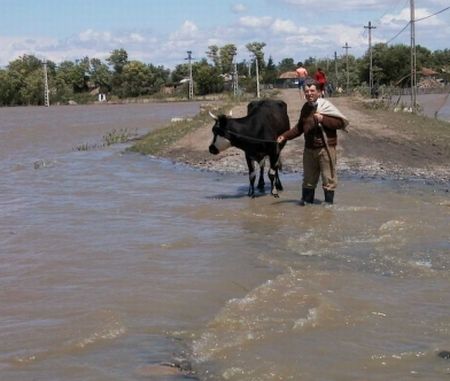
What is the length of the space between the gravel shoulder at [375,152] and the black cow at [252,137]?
2885 mm

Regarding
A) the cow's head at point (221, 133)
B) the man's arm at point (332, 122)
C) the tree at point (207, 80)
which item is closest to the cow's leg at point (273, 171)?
the cow's head at point (221, 133)

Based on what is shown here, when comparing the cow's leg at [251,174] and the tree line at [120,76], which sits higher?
the tree line at [120,76]

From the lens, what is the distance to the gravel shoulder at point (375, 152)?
14.5 m

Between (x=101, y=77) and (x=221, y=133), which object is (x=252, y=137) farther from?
(x=101, y=77)

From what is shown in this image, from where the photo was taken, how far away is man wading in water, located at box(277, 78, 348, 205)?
33.4ft

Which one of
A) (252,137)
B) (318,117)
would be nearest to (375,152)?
(252,137)

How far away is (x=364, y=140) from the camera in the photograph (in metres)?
17.8

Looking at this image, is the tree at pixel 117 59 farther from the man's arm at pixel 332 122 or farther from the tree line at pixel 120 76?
the man's arm at pixel 332 122

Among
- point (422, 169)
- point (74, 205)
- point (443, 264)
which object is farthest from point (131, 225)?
point (422, 169)

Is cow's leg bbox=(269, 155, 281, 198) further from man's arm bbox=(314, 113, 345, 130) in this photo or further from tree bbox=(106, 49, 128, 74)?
tree bbox=(106, 49, 128, 74)

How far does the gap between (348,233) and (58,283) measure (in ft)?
11.7

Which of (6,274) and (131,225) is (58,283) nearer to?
(6,274)

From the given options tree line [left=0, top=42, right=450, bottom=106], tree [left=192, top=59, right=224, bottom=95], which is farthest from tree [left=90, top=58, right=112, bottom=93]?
tree [left=192, top=59, right=224, bottom=95]

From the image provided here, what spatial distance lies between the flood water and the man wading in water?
1.31ft
